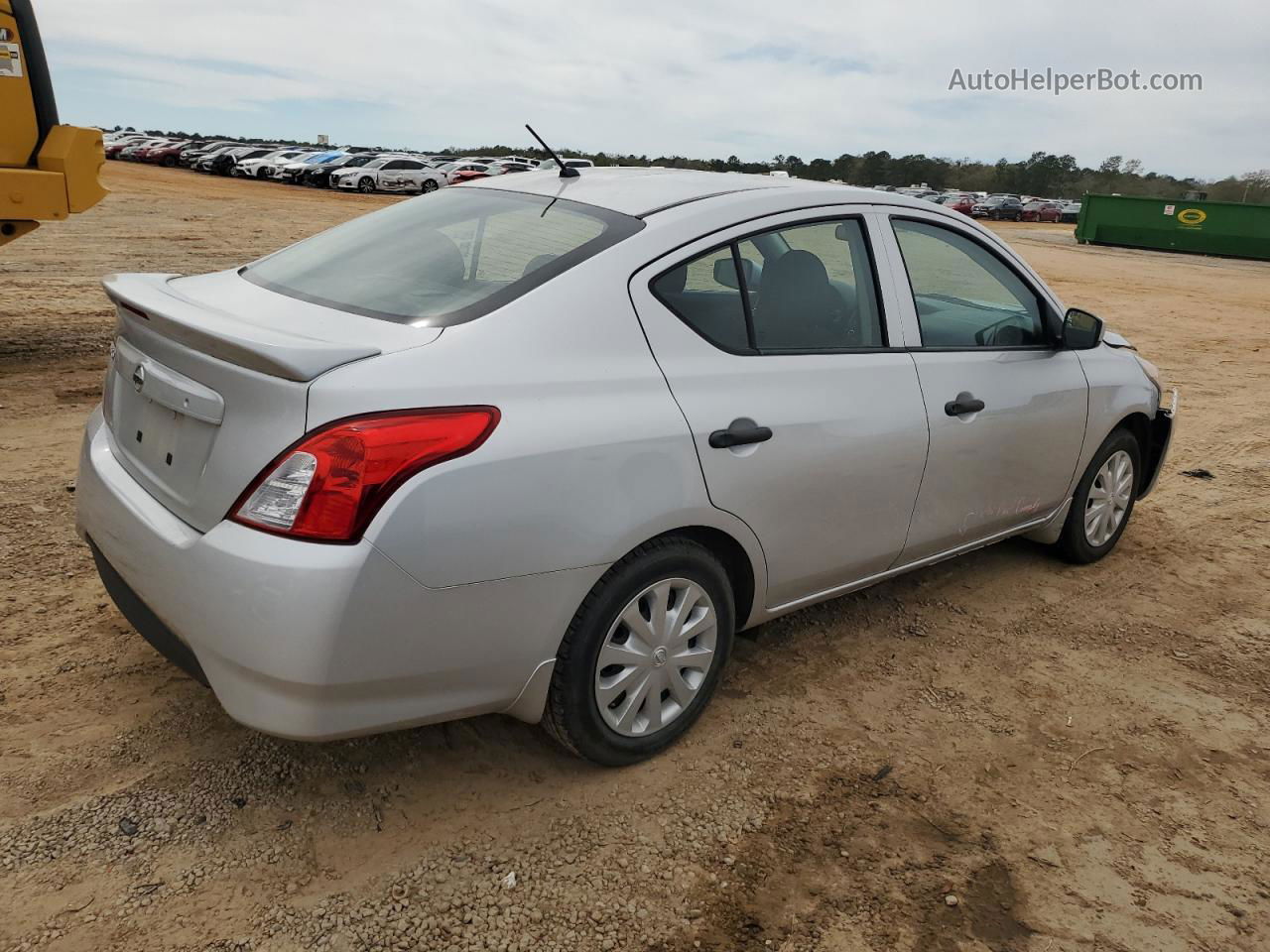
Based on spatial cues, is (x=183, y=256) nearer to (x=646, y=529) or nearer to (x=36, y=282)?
(x=36, y=282)

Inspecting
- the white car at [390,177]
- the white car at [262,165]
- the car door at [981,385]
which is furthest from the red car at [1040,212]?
the car door at [981,385]

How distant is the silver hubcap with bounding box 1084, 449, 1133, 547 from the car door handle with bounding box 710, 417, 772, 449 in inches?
94.0

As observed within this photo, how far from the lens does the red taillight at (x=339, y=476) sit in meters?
2.19

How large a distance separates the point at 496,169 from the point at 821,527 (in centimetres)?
3659

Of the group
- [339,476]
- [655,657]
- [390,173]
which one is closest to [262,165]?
[390,173]

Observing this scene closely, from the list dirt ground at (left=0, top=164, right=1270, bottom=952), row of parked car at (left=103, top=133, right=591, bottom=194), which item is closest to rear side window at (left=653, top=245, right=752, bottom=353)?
dirt ground at (left=0, top=164, right=1270, bottom=952)

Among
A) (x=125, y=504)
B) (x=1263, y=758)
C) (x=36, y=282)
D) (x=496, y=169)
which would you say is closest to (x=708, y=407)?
(x=125, y=504)

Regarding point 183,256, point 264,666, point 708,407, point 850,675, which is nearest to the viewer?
point 264,666

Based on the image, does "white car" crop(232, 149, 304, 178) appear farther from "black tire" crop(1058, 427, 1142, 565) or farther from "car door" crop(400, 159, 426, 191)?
"black tire" crop(1058, 427, 1142, 565)

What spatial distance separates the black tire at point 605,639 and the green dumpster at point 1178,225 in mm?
33931

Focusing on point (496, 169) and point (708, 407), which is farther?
point (496, 169)

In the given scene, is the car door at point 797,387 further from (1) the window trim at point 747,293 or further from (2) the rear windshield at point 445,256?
(2) the rear windshield at point 445,256

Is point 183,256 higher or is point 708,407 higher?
point 708,407

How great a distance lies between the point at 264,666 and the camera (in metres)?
2.23
